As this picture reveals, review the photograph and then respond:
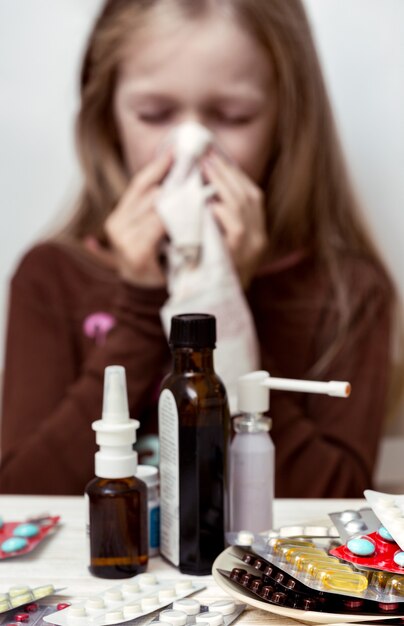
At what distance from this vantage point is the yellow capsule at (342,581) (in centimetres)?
49

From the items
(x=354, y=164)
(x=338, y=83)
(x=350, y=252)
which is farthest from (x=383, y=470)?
(x=338, y=83)

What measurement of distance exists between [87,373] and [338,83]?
48 centimetres

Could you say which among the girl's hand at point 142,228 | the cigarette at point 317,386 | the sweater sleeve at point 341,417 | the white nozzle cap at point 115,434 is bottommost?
the sweater sleeve at point 341,417

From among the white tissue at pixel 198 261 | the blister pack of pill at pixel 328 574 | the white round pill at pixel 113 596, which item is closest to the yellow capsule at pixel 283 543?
the blister pack of pill at pixel 328 574

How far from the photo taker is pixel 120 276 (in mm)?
1104

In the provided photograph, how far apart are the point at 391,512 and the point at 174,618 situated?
147 mm

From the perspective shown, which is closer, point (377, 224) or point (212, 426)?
point (212, 426)

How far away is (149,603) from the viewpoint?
530 mm

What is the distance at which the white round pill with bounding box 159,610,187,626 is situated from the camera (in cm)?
51

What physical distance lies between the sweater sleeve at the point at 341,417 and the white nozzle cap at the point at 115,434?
0.46 metres

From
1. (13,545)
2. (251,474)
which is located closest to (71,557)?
(13,545)

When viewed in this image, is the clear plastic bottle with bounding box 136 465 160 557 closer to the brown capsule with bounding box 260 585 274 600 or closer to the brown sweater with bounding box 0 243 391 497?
the brown capsule with bounding box 260 585 274 600

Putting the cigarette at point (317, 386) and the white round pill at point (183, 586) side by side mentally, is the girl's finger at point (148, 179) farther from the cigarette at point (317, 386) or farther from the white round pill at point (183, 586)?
the white round pill at point (183, 586)

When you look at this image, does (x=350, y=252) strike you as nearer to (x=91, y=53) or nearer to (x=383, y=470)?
(x=383, y=470)
